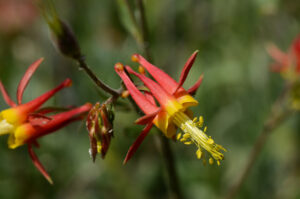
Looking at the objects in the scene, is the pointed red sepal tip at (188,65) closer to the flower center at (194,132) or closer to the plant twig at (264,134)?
the flower center at (194,132)

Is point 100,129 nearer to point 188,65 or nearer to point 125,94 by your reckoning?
point 125,94

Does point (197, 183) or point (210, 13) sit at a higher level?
point (210, 13)

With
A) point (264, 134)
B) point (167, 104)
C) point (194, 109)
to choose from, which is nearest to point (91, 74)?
point (167, 104)

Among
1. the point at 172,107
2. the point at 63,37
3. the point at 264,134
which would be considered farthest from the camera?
the point at 264,134

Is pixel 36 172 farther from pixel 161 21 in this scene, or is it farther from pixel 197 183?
pixel 161 21

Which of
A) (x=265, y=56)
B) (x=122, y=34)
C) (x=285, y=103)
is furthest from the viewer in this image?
(x=122, y=34)

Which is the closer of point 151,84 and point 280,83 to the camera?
point 151,84

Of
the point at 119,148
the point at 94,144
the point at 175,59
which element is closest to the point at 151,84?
the point at 94,144
